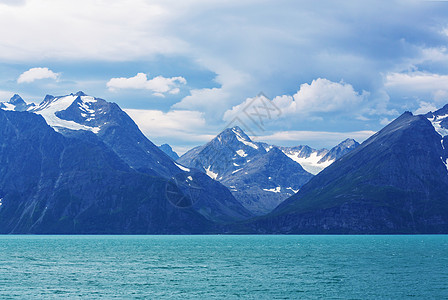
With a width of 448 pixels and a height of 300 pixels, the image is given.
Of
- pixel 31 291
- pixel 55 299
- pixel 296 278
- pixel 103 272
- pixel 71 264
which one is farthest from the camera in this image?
pixel 71 264

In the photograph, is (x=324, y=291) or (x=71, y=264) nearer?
(x=324, y=291)

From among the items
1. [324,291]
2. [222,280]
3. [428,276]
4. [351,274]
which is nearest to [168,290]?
[222,280]

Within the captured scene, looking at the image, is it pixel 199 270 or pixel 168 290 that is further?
pixel 199 270

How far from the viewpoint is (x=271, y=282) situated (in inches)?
4978

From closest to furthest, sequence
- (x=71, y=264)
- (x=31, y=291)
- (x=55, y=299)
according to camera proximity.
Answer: (x=55, y=299) < (x=31, y=291) < (x=71, y=264)

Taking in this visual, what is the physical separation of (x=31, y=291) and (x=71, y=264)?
218 ft

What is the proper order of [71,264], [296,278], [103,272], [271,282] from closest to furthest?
[271,282], [296,278], [103,272], [71,264]

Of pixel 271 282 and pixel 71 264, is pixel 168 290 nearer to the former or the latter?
pixel 271 282

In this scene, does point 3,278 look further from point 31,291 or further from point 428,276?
point 428,276

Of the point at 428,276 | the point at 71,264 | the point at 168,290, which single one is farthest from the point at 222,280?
the point at 71,264

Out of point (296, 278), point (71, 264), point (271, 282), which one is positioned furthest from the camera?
point (71, 264)

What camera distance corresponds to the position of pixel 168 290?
Result: 113812 mm

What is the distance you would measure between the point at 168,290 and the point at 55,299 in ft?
75.8

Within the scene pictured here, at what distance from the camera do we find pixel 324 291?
11225 cm
